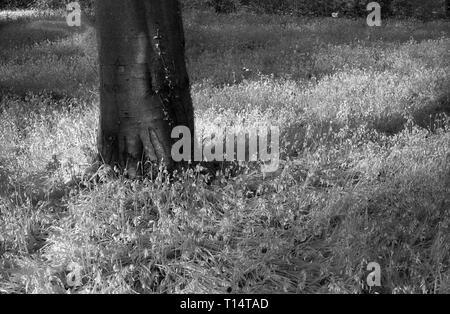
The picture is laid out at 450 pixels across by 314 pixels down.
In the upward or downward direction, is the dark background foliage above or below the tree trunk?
above

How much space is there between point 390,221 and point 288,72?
5.96 m

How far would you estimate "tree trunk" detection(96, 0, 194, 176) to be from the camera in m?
4.02

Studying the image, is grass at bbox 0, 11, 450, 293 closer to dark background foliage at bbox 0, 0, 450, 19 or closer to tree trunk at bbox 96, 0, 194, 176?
tree trunk at bbox 96, 0, 194, 176

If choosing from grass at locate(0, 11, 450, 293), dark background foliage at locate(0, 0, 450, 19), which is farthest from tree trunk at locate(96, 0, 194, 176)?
dark background foliage at locate(0, 0, 450, 19)

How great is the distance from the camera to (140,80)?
4.08 m

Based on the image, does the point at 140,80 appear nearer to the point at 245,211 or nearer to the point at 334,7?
the point at 245,211

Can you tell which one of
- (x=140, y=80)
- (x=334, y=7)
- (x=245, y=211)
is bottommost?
(x=245, y=211)

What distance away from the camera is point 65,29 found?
14.7 m

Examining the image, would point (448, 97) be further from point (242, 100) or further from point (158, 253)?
point (158, 253)

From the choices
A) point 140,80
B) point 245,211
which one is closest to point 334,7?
point 140,80

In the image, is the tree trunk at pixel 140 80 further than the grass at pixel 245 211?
Yes

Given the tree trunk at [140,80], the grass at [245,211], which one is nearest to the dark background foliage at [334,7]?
the grass at [245,211]

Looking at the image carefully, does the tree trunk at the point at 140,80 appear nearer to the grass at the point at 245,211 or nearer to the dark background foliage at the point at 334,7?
the grass at the point at 245,211

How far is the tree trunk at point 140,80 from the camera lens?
4.02 metres
